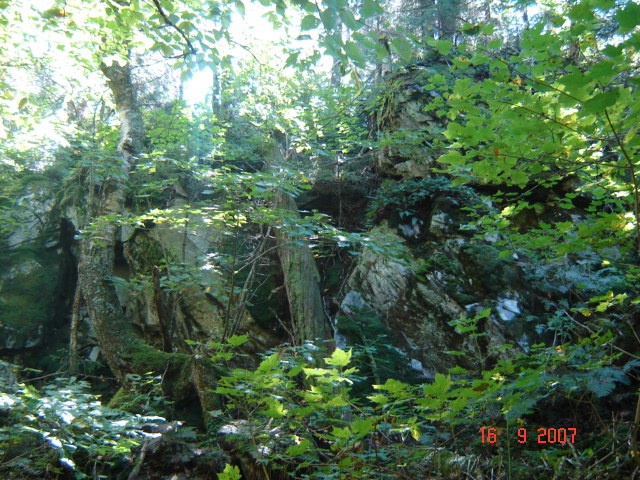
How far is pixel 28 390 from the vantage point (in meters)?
2.64

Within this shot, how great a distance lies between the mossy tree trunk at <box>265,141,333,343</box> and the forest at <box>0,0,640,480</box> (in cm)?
5

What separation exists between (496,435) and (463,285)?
13.8ft

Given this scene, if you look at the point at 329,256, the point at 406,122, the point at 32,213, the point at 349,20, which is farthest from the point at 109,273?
the point at 32,213

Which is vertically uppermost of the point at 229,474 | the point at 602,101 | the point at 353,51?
the point at 353,51

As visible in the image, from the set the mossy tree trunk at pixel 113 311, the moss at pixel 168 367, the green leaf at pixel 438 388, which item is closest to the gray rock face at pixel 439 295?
the moss at pixel 168 367

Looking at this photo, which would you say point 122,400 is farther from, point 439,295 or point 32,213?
point 32,213

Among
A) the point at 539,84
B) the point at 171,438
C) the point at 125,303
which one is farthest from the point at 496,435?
the point at 125,303

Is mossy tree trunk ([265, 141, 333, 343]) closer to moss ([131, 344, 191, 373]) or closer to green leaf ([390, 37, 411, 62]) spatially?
moss ([131, 344, 191, 373])

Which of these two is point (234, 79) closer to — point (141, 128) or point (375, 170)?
point (141, 128)

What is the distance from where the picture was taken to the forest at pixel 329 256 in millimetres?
2117

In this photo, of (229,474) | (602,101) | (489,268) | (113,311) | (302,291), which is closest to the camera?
(602,101)
